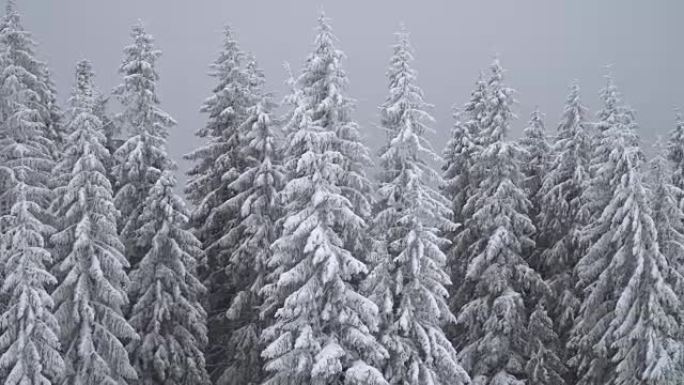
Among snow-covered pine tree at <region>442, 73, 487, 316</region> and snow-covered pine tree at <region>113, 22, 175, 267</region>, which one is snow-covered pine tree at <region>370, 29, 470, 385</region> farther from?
snow-covered pine tree at <region>113, 22, 175, 267</region>

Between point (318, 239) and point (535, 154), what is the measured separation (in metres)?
16.6

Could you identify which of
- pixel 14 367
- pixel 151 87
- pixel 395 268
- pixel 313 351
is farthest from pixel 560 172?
pixel 14 367

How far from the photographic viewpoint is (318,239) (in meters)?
19.6

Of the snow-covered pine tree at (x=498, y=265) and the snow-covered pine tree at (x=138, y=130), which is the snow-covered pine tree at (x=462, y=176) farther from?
the snow-covered pine tree at (x=138, y=130)

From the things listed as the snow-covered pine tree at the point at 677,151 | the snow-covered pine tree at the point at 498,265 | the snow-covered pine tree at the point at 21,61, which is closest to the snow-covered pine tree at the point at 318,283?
the snow-covered pine tree at the point at 498,265

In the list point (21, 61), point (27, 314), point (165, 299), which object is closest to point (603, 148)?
point (165, 299)

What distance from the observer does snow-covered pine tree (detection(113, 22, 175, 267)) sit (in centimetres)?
2478

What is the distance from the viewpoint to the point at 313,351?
19.9 m

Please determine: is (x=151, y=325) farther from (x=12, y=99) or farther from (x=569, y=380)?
(x=569, y=380)

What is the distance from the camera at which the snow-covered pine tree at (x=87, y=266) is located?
20891 mm

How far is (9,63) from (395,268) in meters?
17.4

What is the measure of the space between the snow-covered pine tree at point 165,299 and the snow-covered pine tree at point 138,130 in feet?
3.41

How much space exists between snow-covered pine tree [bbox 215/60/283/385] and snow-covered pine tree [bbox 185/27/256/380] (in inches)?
36.4

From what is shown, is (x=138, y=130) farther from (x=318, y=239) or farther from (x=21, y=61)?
(x=318, y=239)
